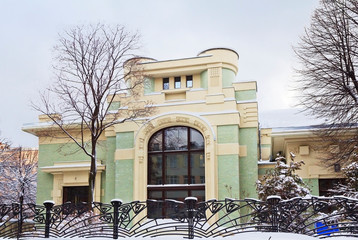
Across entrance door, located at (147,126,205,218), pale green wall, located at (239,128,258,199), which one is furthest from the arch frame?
pale green wall, located at (239,128,258,199)

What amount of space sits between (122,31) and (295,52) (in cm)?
824

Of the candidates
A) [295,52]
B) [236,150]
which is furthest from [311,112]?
[236,150]

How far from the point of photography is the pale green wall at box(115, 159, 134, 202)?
22109 mm

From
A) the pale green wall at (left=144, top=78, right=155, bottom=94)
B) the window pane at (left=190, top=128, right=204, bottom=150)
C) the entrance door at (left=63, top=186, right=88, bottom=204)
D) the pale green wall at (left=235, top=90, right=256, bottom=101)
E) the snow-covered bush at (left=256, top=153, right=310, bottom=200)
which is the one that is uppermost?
the pale green wall at (left=144, top=78, right=155, bottom=94)

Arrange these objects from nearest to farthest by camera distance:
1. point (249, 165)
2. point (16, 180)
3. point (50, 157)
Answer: point (249, 165), point (50, 157), point (16, 180)

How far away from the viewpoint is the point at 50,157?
25297mm

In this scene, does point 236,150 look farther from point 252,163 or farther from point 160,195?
point 160,195

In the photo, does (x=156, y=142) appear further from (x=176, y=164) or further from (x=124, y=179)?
(x=124, y=179)

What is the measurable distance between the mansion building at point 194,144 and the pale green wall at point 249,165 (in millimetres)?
50

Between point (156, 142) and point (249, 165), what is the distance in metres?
4.92

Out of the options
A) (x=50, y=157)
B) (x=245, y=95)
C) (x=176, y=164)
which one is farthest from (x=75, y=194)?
(x=245, y=95)

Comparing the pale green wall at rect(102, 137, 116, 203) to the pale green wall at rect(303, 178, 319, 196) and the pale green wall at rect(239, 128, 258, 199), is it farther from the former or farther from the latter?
the pale green wall at rect(303, 178, 319, 196)

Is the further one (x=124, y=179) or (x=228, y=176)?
(x=124, y=179)

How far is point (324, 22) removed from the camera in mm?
15625
